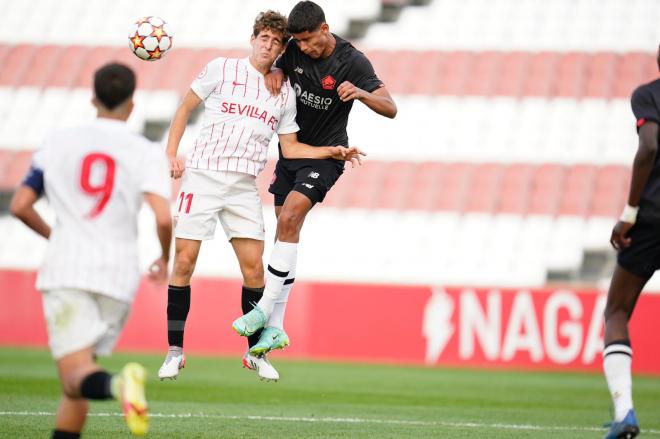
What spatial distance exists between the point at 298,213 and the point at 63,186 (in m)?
3.12

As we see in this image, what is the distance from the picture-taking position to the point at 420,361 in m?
16.7

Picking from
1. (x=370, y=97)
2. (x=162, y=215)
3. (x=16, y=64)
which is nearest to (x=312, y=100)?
(x=370, y=97)

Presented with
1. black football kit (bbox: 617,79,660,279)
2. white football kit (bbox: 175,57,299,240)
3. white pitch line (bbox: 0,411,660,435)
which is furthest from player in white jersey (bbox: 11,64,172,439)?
white pitch line (bbox: 0,411,660,435)

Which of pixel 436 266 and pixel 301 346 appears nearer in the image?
pixel 301 346

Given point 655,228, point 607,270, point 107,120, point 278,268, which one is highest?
point 107,120

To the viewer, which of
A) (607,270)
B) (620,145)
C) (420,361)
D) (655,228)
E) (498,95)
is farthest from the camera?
(498,95)

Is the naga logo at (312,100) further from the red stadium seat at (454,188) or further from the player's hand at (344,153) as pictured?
the red stadium seat at (454,188)

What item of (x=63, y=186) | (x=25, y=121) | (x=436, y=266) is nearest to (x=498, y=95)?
(x=436, y=266)

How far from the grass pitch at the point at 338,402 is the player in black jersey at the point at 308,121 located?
853mm

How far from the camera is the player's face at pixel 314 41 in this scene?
25.8ft

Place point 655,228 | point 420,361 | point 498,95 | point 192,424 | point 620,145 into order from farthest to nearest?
1. point 498,95
2. point 620,145
3. point 420,361
4. point 192,424
5. point 655,228

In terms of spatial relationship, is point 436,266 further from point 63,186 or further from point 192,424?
point 63,186

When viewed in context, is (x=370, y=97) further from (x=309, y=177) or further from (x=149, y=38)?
(x=149, y=38)

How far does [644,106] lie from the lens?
238 inches
